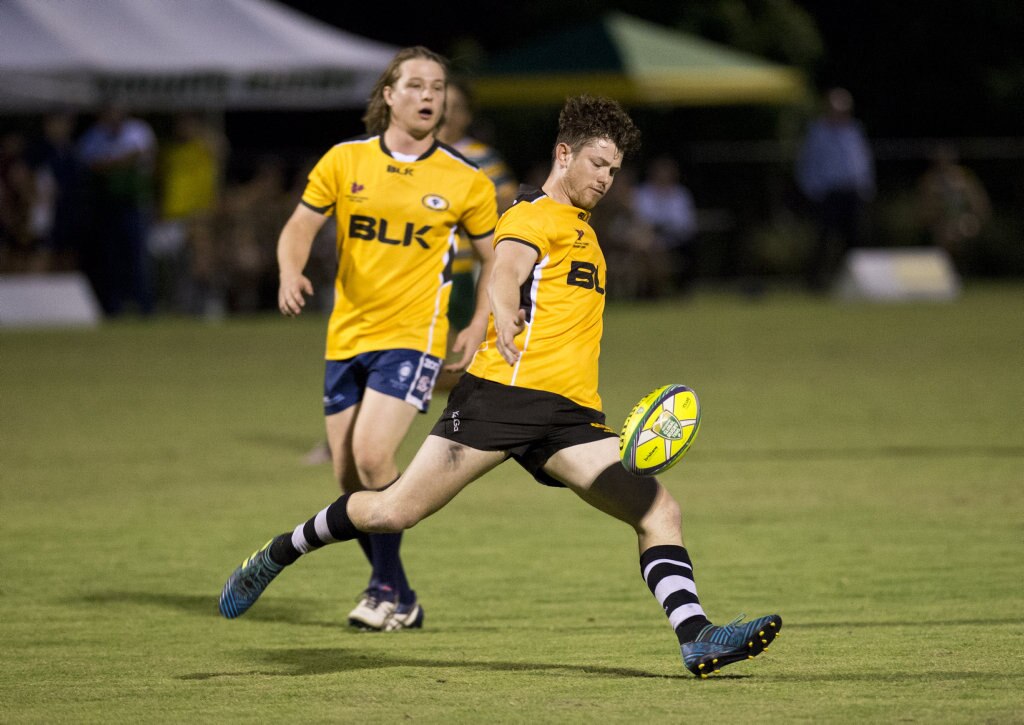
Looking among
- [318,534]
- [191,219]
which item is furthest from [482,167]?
[191,219]

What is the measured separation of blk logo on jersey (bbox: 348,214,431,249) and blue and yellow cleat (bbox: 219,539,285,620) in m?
1.39

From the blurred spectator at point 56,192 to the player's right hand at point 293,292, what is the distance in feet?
60.9

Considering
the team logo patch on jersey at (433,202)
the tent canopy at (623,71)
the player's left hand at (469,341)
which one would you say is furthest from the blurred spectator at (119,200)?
the player's left hand at (469,341)

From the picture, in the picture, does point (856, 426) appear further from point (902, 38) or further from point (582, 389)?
point (902, 38)

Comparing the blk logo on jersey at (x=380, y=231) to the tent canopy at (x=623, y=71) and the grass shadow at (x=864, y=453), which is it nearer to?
the grass shadow at (x=864, y=453)

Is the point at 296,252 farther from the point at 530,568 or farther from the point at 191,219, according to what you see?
the point at 191,219

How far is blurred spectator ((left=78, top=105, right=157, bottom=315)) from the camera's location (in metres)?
24.7

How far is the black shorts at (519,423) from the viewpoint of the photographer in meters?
6.38

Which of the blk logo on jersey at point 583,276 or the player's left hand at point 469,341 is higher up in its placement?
the blk logo on jersey at point 583,276

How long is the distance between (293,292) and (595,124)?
1660 mm

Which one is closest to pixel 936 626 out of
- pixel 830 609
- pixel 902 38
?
pixel 830 609

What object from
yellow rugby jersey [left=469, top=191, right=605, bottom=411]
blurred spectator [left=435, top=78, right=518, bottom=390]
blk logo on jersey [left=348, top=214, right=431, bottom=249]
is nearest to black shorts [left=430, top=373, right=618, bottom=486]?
yellow rugby jersey [left=469, top=191, right=605, bottom=411]

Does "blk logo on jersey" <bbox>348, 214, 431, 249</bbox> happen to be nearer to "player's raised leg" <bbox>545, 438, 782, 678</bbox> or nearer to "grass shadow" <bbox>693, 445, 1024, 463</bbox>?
"player's raised leg" <bbox>545, 438, 782, 678</bbox>

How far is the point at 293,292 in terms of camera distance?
7.46 m
